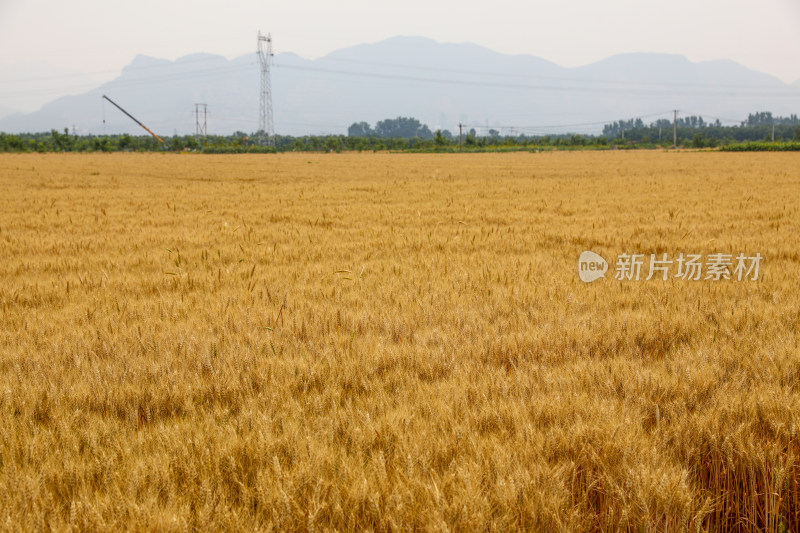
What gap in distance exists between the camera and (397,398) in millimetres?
2621

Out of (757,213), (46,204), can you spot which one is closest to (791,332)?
(757,213)

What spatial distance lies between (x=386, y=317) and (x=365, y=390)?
1.28 meters

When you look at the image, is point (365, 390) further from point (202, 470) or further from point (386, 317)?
point (386, 317)

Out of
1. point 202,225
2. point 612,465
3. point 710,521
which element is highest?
point 202,225

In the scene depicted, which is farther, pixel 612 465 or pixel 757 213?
pixel 757 213

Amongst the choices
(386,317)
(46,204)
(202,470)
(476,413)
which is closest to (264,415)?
(202,470)

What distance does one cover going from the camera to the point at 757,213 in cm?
1089

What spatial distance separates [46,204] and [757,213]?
17.3 meters

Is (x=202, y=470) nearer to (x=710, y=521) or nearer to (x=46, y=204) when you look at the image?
(x=710, y=521)

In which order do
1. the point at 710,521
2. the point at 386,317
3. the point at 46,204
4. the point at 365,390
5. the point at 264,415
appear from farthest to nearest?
the point at 46,204 < the point at 386,317 < the point at 365,390 < the point at 264,415 < the point at 710,521

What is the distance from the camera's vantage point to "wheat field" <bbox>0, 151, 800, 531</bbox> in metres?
1.83

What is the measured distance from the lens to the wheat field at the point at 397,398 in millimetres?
1835


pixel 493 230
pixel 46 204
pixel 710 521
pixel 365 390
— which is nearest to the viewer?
pixel 710 521

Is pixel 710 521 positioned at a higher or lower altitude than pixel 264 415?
lower
